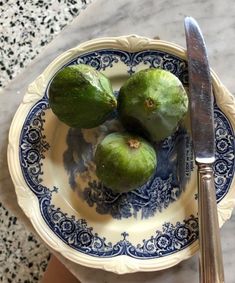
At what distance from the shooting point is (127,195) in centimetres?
74

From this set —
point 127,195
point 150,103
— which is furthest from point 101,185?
point 150,103

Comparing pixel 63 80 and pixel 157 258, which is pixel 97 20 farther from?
pixel 157 258

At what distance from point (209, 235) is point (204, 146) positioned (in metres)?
0.10

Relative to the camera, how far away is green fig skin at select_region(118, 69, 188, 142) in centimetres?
66

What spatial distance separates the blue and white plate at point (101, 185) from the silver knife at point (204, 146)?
0.02m

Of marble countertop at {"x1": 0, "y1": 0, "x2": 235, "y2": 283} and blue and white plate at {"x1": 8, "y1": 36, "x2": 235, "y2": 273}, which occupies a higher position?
marble countertop at {"x1": 0, "y1": 0, "x2": 235, "y2": 283}

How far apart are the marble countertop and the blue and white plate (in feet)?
0.14

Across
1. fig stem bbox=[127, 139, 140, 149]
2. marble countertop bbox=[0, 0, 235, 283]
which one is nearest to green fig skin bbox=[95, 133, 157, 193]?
fig stem bbox=[127, 139, 140, 149]

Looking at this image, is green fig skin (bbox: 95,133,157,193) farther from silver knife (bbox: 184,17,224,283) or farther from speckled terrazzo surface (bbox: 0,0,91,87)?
speckled terrazzo surface (bbox: 0,0,91,87)

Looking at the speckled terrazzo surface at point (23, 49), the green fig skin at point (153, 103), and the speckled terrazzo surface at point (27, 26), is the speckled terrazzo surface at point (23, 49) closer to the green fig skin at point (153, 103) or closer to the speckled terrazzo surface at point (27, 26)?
the speckled terrazzo surface at point (27, 26)

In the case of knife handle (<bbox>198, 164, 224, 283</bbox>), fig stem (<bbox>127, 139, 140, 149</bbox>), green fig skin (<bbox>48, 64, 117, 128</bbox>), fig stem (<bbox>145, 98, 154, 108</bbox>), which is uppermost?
fig stem (<bbox>145, 98, 154, 108</bbox>)

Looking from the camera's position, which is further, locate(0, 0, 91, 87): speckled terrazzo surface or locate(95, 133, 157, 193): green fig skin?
locate(0, 0, 91, 87): speckled terrazzo surface

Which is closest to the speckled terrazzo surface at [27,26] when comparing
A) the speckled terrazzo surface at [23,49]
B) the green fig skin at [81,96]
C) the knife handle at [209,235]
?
the speckled terrazzo surface at [23,49]

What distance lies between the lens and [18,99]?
2.58ft
